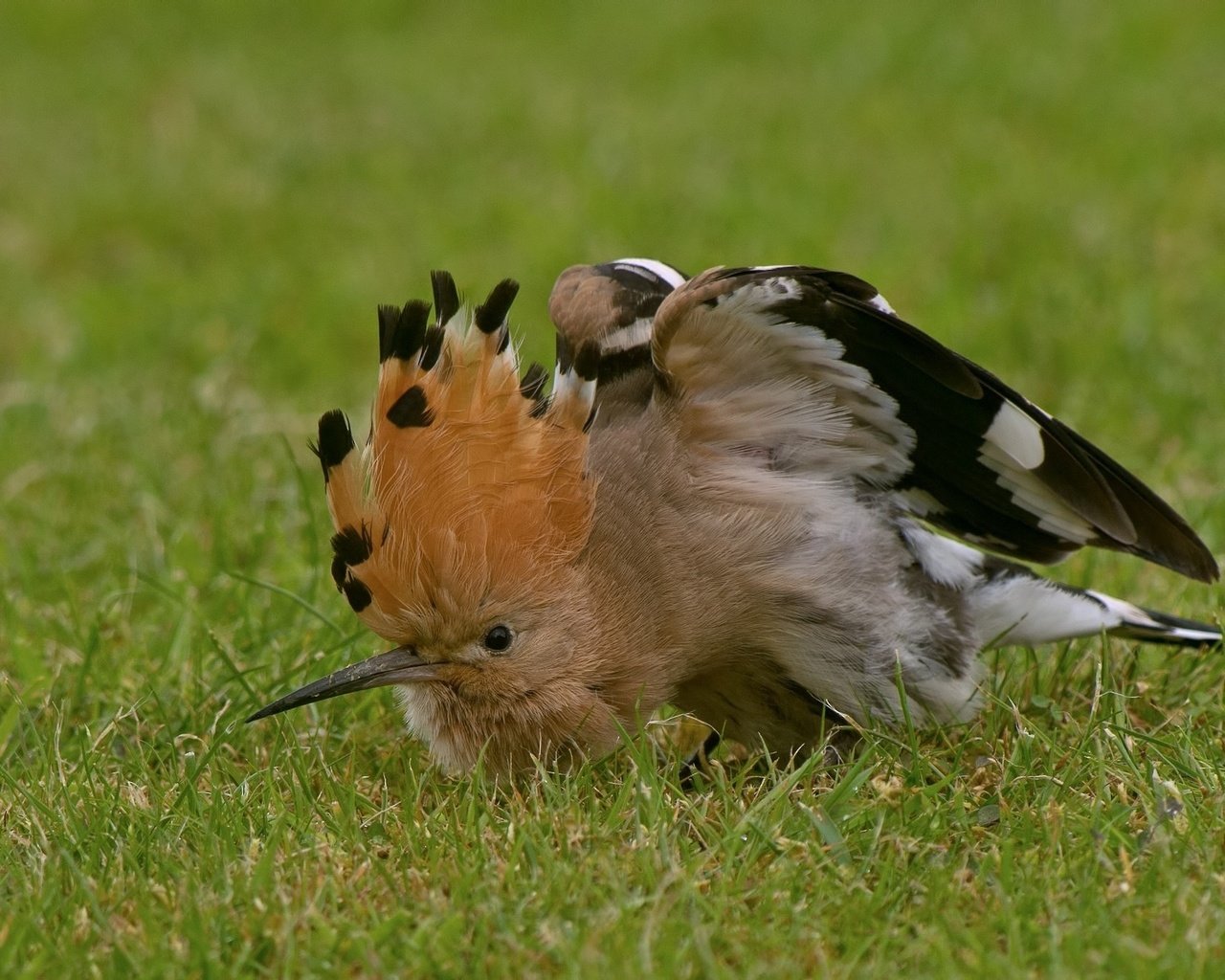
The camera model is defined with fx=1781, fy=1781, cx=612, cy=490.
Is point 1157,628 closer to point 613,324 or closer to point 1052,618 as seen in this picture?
point 1052,618

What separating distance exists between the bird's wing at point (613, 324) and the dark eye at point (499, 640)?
1.83 ft

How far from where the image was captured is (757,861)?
2.85 metres

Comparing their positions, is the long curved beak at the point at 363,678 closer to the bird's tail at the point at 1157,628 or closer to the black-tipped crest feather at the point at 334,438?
the black-tipped crest feather at the point at 334,438

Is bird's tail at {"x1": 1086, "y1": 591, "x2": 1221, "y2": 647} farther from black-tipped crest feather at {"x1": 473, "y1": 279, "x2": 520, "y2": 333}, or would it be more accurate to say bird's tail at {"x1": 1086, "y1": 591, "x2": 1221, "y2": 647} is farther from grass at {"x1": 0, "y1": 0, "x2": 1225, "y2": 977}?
black-tipped crest feather at {"x1": 473, "y1": 279, "x2": 520, "y2": 333}

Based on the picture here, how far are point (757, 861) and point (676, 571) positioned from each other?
652mm

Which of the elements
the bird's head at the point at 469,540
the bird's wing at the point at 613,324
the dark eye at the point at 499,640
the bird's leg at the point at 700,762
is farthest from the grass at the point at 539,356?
the bird's wing at the point at 613,324

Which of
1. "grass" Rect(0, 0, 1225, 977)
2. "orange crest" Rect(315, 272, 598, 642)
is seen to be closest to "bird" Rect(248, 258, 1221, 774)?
"orange crest" Rect(315, 272, 598, 642)

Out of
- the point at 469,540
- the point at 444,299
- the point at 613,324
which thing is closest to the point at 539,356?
the point at 613,324

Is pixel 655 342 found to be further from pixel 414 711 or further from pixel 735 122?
pixel 735 122

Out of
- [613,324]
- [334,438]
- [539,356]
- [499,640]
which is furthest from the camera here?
[539,356]

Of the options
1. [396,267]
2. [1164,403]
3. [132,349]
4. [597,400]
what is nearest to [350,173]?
[396,267]

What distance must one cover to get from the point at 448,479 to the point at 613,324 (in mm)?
713

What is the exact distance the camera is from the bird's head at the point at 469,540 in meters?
3.17

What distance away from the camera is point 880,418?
137 inches
